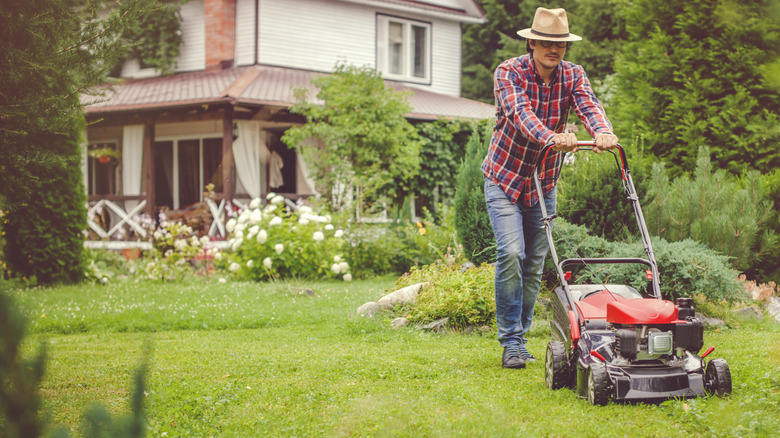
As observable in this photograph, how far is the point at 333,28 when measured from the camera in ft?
61.9

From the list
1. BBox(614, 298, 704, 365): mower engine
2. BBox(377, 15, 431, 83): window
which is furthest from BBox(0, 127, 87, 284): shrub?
BBox(377, 15, 431, 83): window

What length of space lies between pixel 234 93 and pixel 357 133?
295cm

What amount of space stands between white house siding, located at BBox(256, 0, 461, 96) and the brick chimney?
0.72 meters

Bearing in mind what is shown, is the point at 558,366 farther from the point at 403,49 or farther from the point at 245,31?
the point at 403,49

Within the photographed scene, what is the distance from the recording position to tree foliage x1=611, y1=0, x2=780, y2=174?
872 centimetres

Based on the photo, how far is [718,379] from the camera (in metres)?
3.49

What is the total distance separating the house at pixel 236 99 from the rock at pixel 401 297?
28.2 ft

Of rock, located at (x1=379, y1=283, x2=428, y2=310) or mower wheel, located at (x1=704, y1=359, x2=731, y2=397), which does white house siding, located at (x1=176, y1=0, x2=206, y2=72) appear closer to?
rock, located at (x1=379, y1=283, x2=428, y2=310)

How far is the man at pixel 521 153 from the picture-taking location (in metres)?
4.53

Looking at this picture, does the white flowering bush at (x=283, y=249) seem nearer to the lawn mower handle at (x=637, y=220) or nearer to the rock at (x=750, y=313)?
the rock at (x=750, y=313)

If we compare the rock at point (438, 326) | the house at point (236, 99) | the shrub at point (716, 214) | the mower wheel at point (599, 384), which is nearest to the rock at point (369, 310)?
the rock at point (438, 326)

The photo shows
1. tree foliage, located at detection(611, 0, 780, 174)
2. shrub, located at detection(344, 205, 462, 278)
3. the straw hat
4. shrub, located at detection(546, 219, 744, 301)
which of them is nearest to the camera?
the straw hat

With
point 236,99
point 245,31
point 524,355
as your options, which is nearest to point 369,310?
point 524,355

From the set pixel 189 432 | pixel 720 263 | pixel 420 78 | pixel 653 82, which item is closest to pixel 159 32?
pixel 420 78
